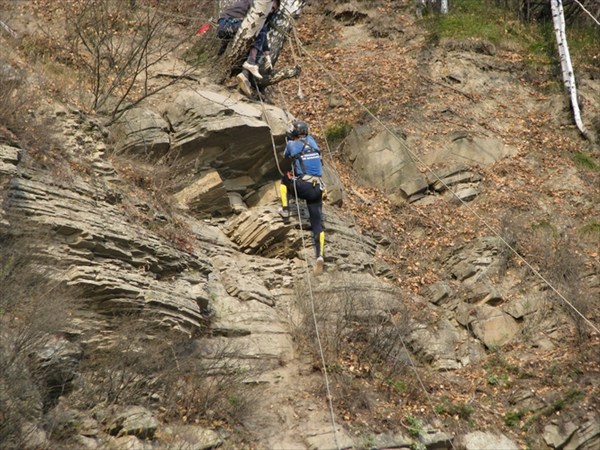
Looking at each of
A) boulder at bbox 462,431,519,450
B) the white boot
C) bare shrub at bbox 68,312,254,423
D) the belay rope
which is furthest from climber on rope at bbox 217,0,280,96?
boulder at bbox 462,431,519,450

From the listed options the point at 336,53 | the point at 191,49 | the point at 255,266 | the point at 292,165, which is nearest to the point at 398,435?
the point at 255,266

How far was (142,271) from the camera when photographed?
11258 millimetres

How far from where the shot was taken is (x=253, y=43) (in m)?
15.6

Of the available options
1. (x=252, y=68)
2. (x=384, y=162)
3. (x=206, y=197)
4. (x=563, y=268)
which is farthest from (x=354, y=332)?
(x=384, y=162)

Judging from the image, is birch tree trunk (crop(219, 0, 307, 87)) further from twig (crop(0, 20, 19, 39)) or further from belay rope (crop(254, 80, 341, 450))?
twig (crop(0, 20, 19, 39))

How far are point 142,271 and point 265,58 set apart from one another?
610cm

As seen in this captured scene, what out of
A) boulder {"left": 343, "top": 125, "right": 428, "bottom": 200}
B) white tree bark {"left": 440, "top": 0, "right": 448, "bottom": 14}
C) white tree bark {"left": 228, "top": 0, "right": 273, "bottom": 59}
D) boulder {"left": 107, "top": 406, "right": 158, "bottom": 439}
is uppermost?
white tree bark {"left": 228, "top": 0, "right": 273, "bottom": 59}

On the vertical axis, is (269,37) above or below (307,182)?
above

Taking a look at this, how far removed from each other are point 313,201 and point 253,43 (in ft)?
11.8

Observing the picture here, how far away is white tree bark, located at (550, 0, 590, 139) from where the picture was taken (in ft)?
62.9

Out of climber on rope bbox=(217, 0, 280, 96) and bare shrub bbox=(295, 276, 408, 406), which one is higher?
climber on rope bbox=(217, 0, 280, 96)

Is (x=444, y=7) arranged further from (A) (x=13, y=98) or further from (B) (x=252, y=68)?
(A) (x=13, y=98)

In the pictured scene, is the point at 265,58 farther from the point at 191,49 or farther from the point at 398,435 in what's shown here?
Result: the point at 398,435

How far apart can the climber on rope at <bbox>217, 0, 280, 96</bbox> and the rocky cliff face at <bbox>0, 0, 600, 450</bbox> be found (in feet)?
1.59
